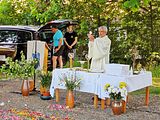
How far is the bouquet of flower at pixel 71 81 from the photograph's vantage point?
23.8ft

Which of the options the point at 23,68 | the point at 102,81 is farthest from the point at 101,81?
the point at 23,68

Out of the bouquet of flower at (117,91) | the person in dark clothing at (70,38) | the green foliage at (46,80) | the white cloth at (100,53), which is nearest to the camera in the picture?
the bouquet of flower at (117,91)

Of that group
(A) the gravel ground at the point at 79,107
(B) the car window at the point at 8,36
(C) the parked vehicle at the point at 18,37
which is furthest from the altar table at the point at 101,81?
(B) the car window at the point at 8,36

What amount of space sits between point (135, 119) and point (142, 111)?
0.67 metres

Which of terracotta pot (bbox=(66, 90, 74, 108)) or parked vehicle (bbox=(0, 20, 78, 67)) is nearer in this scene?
terracotta pot (bbox=(66, 90, 74, 108))

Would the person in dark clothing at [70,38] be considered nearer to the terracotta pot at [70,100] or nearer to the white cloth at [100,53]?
the white cloth at [100,53]

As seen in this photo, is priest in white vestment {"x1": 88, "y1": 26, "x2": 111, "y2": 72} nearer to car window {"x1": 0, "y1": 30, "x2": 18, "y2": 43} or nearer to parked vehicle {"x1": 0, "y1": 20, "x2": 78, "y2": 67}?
parked vehicle {"x1": 0, "y1": 20, "x2": 78, "y2": 67}

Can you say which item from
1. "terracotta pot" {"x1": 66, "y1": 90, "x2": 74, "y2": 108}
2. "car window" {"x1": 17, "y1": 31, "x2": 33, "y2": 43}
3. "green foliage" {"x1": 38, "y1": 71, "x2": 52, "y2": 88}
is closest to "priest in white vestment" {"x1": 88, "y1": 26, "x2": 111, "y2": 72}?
"terracotta pot" {"x1": 66, "y1": 90, "x2": 74, "y2": 108}

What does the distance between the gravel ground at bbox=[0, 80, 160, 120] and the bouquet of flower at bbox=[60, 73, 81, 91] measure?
17.4 inches

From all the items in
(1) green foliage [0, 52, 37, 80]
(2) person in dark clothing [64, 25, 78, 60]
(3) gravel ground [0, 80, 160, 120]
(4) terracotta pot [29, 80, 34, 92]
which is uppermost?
(2) person in dark clothing [64, 25, 78, 60]

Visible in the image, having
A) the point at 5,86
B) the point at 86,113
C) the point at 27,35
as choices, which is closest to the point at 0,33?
the point at 27,35

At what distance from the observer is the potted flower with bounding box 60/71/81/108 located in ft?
23.9

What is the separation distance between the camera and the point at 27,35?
11.6 meters

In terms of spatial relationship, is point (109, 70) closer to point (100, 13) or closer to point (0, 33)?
point (0, 33)
